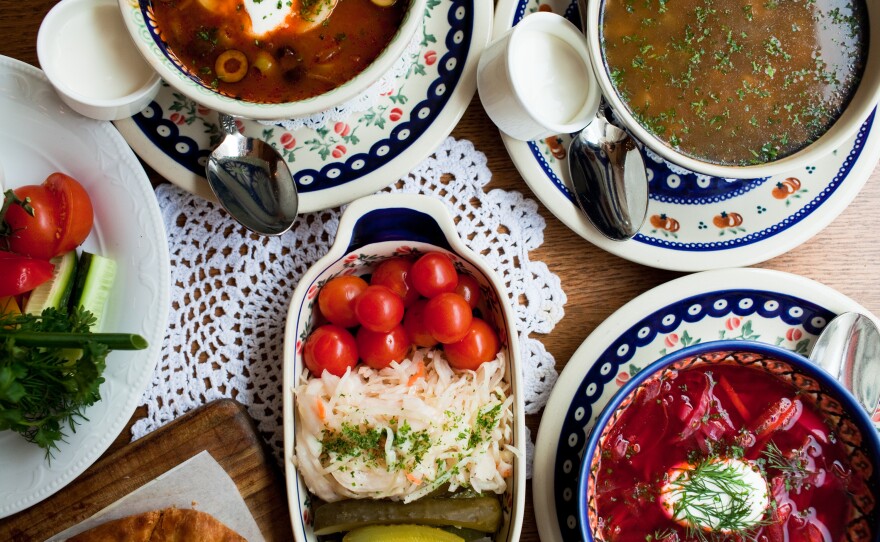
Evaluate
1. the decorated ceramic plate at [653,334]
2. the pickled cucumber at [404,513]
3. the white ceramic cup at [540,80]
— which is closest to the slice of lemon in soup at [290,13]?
the white ceramic cup at [540,80]

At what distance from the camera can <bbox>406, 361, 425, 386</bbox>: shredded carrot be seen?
83.2 inches

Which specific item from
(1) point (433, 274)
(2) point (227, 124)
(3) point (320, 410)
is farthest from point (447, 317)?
(2) point (227, 124)

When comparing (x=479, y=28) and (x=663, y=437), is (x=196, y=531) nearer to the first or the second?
(x=663, y=437)

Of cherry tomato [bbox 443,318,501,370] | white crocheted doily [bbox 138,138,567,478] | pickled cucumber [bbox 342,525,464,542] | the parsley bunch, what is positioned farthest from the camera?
white crocheted doily [bbox 138,138,567,478]

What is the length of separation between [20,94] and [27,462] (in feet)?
3.33

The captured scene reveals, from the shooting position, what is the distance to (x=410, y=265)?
220 cm

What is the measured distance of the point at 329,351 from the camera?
6.84 feet

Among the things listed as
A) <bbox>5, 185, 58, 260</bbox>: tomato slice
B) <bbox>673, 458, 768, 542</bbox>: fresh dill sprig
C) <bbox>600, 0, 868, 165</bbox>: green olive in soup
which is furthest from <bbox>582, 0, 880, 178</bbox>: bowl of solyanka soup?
<bbox>5, 185, 58, 260</bbox>: tomato slice

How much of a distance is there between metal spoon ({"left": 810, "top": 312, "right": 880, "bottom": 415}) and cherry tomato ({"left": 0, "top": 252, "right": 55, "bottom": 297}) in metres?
2.15

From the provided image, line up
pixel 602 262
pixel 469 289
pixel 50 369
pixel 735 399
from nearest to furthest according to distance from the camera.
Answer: pixel 50 369, pixel 735 399, pixel 469 289, pixel 602 262

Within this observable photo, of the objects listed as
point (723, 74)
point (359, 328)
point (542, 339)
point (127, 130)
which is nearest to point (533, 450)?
point (542, 339)

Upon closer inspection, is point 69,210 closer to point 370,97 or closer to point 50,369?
point 50,369

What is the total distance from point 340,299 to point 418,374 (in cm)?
31

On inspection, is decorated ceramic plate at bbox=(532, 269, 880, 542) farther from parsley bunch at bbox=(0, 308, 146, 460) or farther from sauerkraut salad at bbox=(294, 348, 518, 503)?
parsley bunch at bbox=(0, 308, 146, 460)
